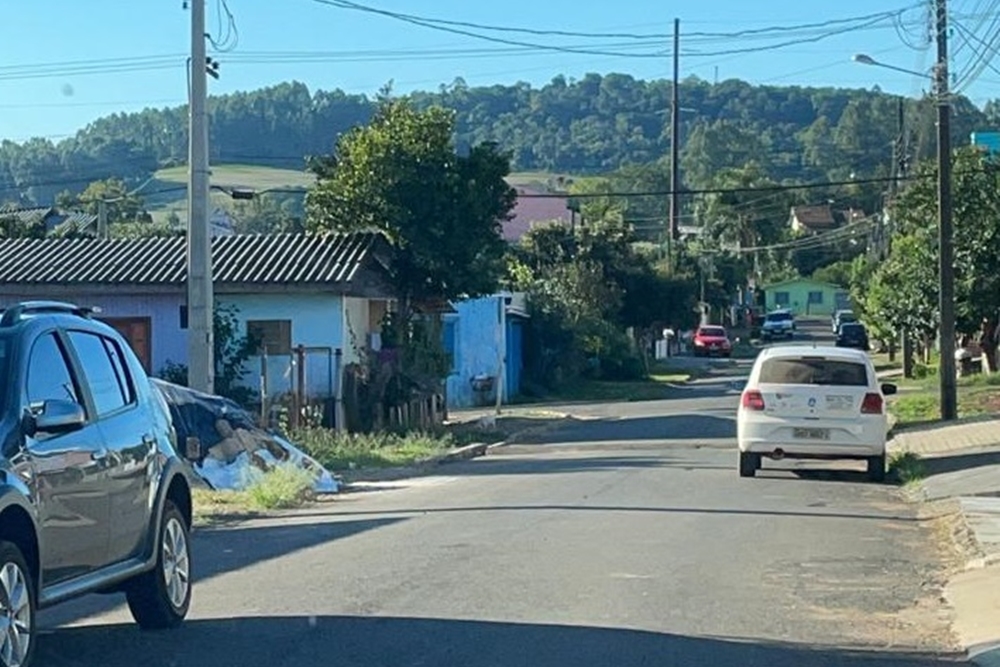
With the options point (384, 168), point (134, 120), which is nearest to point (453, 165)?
point (384, 168)

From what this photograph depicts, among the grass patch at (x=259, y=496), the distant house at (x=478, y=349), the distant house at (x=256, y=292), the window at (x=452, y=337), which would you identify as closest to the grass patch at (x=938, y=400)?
the distant house at (x=478, y=349)

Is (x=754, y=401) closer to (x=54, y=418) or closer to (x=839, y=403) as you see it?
(x=839, y=403)

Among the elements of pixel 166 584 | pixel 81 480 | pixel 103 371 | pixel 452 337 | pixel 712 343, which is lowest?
pixel 712 343

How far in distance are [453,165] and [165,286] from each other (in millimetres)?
6533

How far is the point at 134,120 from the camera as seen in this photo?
104 meters

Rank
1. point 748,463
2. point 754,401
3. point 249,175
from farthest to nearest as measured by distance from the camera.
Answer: point 249,175 → point 748,463 → point 754,401

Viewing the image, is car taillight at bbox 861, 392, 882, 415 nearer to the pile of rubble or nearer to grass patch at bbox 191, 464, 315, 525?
the pile of rubble

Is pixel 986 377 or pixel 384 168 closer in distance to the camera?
pixel 384 168

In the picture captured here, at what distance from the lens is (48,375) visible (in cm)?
904

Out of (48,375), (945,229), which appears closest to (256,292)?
(945,229)

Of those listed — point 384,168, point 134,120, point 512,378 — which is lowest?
point 512,378

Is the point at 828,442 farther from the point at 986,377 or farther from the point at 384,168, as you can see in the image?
the point at 986,377

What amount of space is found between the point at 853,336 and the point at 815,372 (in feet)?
175

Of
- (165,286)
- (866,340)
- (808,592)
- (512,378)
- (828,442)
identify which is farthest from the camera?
(866,340)
